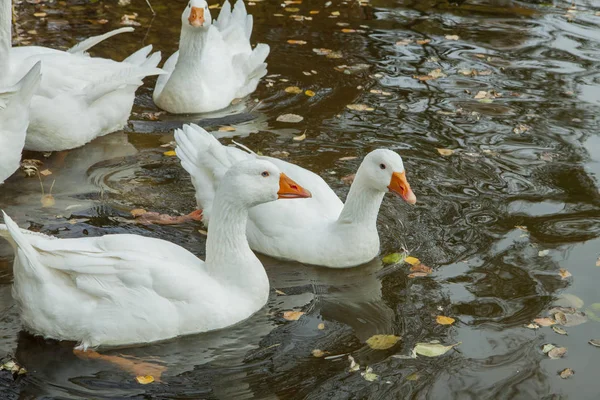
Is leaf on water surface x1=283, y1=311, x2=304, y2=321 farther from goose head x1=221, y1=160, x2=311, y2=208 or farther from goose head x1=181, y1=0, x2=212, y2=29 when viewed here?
goose head x1=181, y1=0, x2=212, y2=29

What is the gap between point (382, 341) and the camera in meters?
5.97

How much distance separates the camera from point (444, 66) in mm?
11250

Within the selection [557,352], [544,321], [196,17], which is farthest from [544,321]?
[196,17]

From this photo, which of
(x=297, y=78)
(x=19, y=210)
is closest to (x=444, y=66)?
(x=297, y=78)

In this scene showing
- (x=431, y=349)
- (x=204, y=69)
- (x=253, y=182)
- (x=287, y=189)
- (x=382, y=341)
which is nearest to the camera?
(x=431, y=349)

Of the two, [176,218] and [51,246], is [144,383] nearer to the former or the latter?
[51,246]

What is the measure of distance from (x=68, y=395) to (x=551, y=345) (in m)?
3.15

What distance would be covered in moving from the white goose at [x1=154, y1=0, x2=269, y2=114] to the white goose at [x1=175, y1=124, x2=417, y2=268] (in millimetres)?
2567

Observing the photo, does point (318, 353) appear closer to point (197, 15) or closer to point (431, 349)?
point (431, 349)

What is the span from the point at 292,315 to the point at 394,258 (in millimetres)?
1214

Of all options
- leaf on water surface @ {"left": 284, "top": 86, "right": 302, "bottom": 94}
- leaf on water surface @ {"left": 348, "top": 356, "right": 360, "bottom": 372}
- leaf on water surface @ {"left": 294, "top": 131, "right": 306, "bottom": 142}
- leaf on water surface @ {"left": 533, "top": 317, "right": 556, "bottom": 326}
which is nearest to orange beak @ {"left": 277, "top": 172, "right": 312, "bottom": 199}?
leaf on water surface @ {"left": 348, "top": 356, "right": 360, "bottom": 372}

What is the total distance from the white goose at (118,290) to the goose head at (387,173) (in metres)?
1.29

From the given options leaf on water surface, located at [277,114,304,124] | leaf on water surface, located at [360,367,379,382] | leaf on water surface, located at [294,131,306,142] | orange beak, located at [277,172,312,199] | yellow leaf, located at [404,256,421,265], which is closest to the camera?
leaf on water surface, located at [360,367,379,382]

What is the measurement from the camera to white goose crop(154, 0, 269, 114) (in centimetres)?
962
